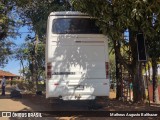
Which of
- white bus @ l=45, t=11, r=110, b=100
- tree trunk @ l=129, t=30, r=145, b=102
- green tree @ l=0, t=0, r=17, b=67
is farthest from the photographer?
green tree @ l=0, t=0, r=17, b=67

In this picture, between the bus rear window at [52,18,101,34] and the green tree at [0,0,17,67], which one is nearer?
the bus rear window at [52,18,101,34]

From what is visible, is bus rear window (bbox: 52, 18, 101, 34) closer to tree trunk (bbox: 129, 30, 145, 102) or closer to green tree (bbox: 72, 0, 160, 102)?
green tree (bbox: 72, 0, 160, 102)

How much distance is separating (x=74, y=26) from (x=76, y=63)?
1.62 m

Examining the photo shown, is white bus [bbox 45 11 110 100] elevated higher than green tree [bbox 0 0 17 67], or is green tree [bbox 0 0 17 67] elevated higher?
green tree [bbox 0 0 17 67]

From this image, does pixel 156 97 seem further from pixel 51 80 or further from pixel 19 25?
pixel 19 25

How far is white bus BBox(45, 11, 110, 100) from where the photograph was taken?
45.0 feet

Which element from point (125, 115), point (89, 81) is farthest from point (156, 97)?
point (125, 115)

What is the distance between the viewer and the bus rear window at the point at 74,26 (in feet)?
46.6

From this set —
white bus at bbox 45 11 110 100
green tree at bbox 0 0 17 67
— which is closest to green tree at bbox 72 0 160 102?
white bus at bbox 45 11 110 100

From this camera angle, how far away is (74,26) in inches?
568

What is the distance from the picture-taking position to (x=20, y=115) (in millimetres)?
11984

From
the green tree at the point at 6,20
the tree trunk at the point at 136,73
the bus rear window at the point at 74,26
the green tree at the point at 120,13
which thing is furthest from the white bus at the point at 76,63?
the green tree at the point at 6,20

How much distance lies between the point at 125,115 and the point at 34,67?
23999 mm

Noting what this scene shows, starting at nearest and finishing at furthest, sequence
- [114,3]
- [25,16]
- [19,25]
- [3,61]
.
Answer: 1. [114,3]
2. [25,16]
3. [19,25]
4. [3,61]
